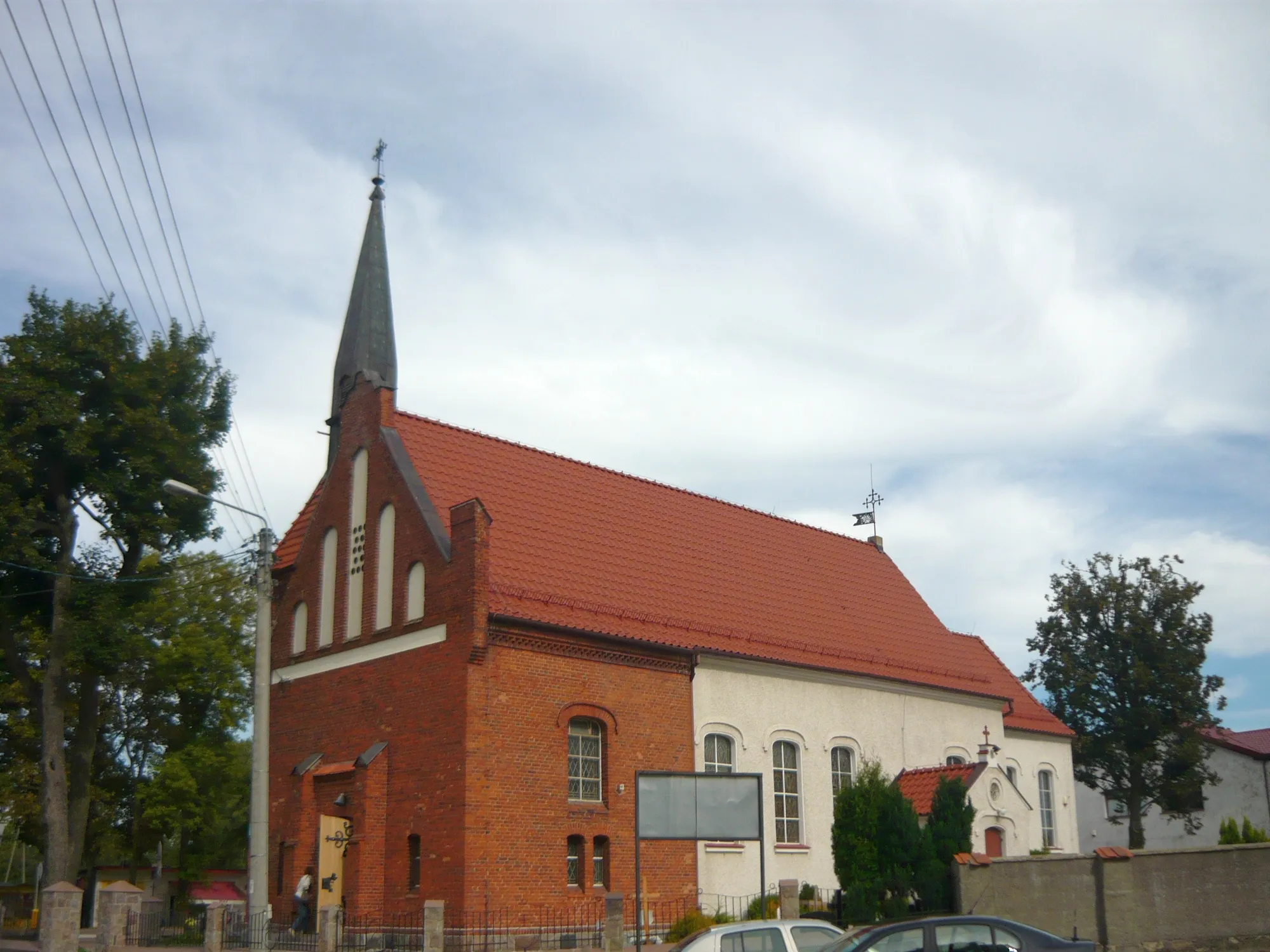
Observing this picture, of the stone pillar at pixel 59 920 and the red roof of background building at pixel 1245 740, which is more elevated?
the red roof of background building at pixel 1245 740

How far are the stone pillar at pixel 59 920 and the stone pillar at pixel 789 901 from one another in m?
12.3

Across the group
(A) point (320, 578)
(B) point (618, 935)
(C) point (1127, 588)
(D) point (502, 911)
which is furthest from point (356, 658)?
(C) point (1127, 588)

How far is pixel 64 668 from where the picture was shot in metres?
30.8

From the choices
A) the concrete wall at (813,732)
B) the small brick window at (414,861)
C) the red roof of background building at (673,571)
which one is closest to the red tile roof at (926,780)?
the concrete wall at (813,732)

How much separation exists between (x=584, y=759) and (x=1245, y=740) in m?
36.3

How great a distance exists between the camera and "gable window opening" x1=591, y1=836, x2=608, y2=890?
22.3 meters

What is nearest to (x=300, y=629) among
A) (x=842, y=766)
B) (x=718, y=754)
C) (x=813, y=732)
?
(x=718, y=754)

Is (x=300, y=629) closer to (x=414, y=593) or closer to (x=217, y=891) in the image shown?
(x=414, y=593)

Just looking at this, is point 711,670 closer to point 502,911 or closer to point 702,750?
point 702,750

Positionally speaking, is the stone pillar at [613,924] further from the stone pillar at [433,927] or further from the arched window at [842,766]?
the arched window at [842,766]

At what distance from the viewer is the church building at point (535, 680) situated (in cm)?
2145

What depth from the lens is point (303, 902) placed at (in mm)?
21797

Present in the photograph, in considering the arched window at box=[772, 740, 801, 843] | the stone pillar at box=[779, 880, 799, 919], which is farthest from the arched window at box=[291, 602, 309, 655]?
the stone pillar at box=[779, 880, 799, 919]

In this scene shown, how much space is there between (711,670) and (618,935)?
7.88m
